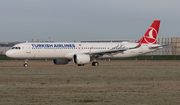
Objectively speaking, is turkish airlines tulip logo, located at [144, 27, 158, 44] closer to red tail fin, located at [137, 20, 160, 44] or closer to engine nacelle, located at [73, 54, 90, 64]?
red tail fin, located at [137, 20, 160, 44]

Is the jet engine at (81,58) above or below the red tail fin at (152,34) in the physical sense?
below

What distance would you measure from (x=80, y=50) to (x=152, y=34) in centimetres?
1322

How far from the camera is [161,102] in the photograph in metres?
11.7

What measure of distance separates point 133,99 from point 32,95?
4572 millimetres

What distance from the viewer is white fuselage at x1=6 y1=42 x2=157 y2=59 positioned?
41.8 meters

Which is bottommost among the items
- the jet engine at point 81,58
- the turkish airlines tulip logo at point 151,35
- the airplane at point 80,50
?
the jet engine at point 81,58

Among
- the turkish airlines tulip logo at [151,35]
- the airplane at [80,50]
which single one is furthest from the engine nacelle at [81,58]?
the turkish airlines tulip logo at [151,35]

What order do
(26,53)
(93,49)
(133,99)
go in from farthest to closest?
(93,49) → (26,53) → (133,99)

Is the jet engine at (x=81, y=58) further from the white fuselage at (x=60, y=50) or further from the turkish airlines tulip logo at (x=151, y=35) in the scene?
the turkish airlines tulip logo at (x=151, y=35)

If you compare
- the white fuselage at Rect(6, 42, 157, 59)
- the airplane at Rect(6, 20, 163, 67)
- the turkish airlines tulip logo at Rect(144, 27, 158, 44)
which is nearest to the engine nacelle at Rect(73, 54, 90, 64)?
Result: the airplane at Rect(6, 20, 163, 67)

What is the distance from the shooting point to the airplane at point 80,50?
137 feet

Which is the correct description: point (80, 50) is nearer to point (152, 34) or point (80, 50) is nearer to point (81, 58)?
point (81, 58)

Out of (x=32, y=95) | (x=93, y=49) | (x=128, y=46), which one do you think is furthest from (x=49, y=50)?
(x=32, y=95)

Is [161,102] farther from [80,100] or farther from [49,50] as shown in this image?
[49,50]
